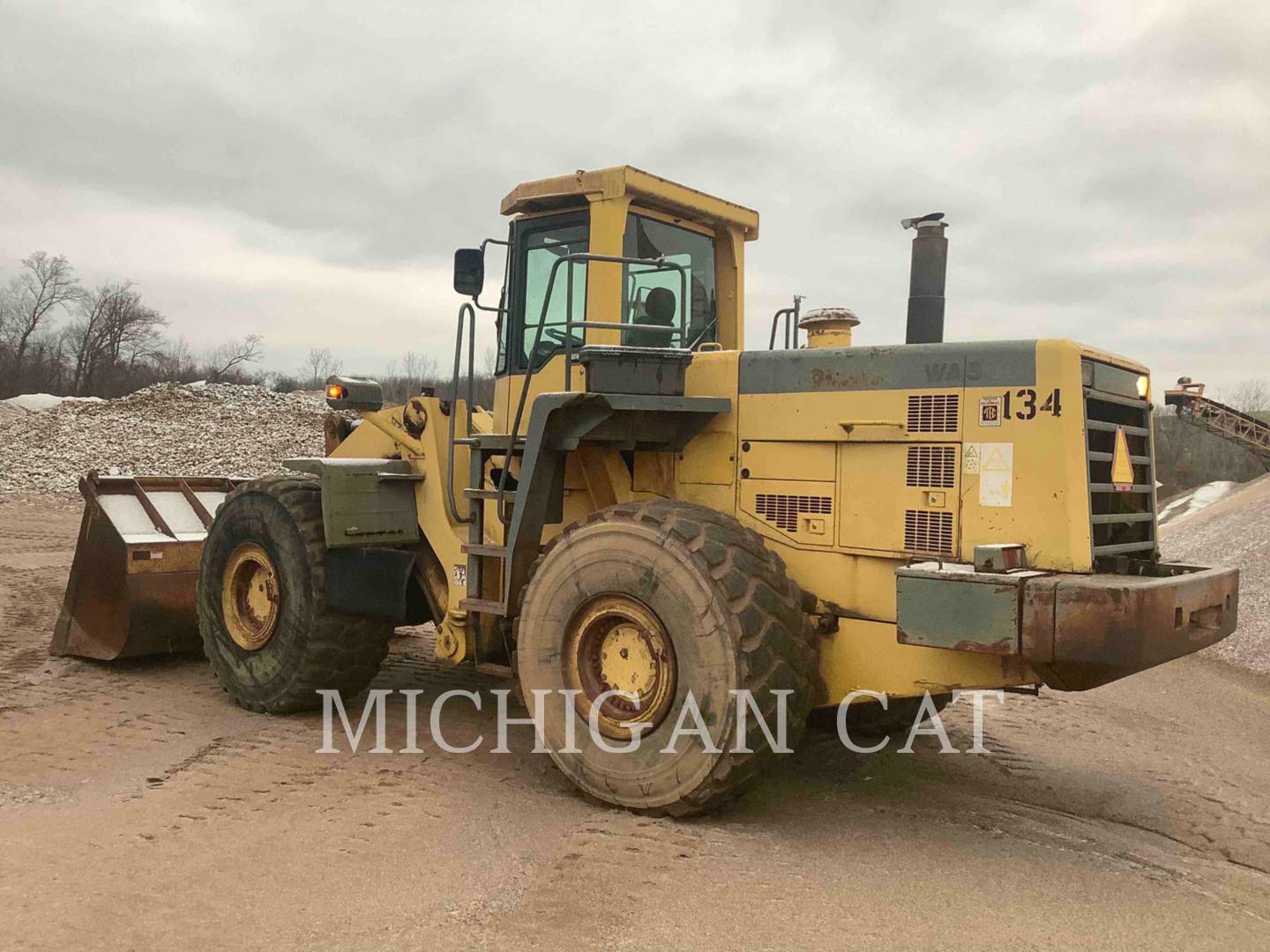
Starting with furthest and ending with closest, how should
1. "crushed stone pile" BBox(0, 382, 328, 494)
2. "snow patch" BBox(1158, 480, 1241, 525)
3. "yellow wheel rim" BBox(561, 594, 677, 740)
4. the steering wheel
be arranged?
"snow patch" BBox(1158, 480, 1241, 525) → "crushed stone pile" BBox(0, 382, 328, 494) → the steering wheel → "yellow wheel rim" BBox(561, 594, 677, 740)

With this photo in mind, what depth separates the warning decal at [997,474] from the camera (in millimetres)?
4266

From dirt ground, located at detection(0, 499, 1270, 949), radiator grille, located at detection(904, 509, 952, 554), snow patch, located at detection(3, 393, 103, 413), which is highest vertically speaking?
snow patch, located at detection(3, 393, 103, 413)

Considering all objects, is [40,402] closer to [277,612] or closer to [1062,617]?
[277,612]

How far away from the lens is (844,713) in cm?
553

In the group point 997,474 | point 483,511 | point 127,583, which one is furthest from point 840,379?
point 127,583

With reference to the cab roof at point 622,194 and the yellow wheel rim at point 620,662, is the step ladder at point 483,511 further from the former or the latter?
the cab roof at point 622,194

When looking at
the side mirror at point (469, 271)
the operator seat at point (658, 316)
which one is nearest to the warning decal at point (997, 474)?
the operator seat at point (658, 316)

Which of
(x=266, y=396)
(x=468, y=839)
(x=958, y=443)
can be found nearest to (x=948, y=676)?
(x=958, y=443)

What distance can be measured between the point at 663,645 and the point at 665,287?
2175 mm

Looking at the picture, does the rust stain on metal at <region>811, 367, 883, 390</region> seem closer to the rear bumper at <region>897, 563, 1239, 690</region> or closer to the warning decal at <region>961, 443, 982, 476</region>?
the warning decal at <region>961, 443, 982, 476</region>

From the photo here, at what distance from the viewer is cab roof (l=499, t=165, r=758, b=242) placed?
552 cm

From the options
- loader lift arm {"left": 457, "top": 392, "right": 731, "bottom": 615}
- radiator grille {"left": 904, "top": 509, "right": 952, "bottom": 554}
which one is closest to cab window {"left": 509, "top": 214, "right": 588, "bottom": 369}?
loader lift arm {"left": 457, "top": 392, "right": 731, "bottom": 615}

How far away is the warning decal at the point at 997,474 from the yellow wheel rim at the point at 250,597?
13.9ft

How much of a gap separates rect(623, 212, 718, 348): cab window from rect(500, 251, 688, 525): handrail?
0.02 m
